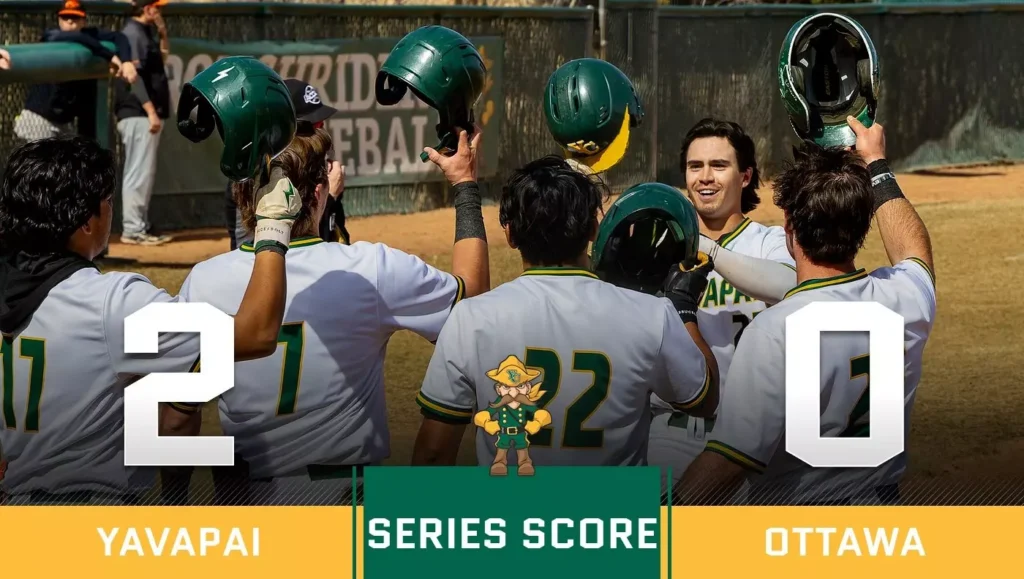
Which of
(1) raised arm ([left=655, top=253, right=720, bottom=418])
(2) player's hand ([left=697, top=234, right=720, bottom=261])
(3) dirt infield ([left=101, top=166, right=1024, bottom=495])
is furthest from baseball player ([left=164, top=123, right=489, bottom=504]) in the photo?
(3) dirt infield ([left=101, top=166, right=1024, bottom=495])

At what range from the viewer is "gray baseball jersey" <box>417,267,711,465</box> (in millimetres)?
3664

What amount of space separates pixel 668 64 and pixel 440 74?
1241 centimetres

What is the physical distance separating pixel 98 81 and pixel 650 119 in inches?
265

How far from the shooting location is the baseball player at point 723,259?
4.33m

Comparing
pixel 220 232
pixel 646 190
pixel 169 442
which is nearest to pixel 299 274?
pixel 169 442

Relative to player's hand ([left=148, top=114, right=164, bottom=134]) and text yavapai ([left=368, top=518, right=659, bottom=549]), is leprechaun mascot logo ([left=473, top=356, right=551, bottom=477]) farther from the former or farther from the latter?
player's hand ([left=148, top=114, right=164, bottom=134])

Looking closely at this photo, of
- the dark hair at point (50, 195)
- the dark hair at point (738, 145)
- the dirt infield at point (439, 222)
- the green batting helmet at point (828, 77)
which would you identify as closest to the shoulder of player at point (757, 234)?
the dark hair at point (738, 145)

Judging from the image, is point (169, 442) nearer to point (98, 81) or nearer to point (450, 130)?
point (450, 130)

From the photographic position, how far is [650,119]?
16297 mm

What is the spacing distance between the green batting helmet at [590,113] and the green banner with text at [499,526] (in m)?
1.25

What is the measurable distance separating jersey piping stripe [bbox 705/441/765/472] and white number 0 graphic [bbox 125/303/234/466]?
1225 mm

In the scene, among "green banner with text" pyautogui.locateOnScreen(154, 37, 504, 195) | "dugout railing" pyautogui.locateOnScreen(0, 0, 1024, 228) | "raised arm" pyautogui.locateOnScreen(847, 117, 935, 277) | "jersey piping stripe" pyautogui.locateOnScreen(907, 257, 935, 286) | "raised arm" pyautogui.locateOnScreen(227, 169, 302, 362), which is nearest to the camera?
"raised arm" pyautogui.locateOnScreen(227, 169, 302, 362)

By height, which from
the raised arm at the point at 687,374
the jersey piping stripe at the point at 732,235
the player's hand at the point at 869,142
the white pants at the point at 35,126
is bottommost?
the raised arm at the point at 687,374

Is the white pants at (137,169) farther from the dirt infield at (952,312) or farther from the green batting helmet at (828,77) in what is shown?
the green batting helmet at (828,77)
